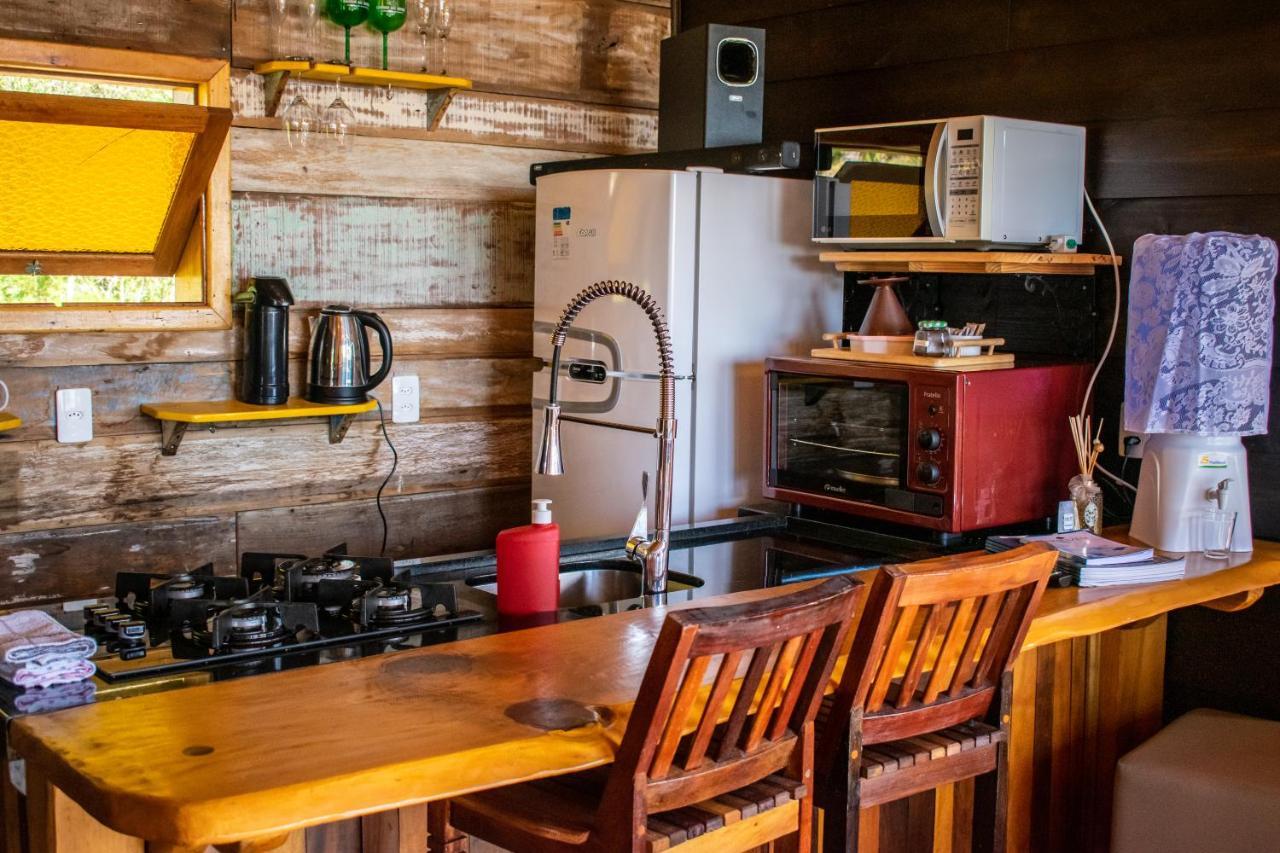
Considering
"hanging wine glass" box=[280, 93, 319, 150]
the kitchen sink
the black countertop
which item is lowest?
the kitchen sink

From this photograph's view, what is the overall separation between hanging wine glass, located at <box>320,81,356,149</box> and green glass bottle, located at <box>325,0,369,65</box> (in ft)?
0.35

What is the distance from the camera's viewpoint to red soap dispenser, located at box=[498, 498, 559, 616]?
2.18 metres

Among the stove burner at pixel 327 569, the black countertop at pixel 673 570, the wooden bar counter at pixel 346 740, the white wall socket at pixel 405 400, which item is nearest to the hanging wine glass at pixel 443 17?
the white wall socket at pixel 405 400

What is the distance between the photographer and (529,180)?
3.79m

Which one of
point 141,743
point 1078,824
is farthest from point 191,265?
point 1078,824

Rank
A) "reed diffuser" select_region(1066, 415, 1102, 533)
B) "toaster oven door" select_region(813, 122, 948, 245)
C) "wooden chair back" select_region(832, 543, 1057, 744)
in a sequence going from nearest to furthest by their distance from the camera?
"wooden chair back" select_region(832, 543, 1057, 744) < "reed diffuser" select_region(1066, 415, 1102, 533) < "toaster oven door" select_region(813, 122, 948, 245)

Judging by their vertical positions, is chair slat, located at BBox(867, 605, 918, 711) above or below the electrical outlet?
below

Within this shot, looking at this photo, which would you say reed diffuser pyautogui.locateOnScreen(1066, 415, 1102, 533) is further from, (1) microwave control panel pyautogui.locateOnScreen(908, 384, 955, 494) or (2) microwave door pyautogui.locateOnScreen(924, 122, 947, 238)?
(2) microwave door pyautogui.locateOnScreen(924, 122, 947, 238)

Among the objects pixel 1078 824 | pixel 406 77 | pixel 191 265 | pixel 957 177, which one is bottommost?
pixel 1078 824

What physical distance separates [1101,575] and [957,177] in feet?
2.85

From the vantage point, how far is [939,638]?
2.10 metres

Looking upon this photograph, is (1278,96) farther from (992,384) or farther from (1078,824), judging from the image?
(1078,824)

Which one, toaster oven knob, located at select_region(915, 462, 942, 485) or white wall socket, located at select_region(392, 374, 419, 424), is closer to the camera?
toaster oven knob, located at select_region(915, 462, 942, 485)

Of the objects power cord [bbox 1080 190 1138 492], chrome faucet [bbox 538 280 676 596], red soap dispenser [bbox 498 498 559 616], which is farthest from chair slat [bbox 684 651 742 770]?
power cord [bbox 1080 190 1138 492]
